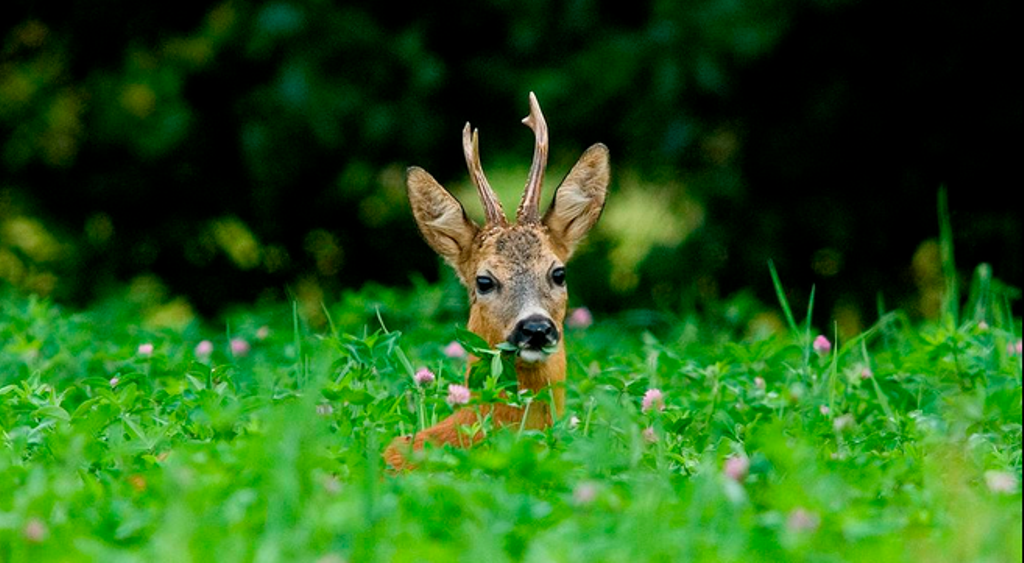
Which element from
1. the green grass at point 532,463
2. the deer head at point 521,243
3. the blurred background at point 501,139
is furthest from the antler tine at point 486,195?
the blurred background at point 501,139

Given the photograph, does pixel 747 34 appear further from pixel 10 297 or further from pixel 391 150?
pixel 10 297

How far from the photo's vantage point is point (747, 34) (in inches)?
344

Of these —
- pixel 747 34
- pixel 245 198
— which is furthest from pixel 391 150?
pixel 747 34

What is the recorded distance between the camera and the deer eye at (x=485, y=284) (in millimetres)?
5238

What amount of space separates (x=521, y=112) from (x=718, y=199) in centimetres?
108

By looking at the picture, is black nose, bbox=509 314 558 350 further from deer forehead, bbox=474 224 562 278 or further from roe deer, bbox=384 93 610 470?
deer forehead, bbox=474 224 562 278

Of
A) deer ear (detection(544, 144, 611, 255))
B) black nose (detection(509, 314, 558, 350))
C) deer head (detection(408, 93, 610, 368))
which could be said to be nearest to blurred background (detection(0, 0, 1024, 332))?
deer ear (detection(544, 144, 611, 255))

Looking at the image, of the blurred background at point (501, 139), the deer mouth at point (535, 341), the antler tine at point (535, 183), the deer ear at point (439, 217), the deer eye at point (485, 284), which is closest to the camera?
the deer mouth at point (535, 341)

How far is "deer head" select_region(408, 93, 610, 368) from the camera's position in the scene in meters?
5.07

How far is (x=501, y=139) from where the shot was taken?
995cm

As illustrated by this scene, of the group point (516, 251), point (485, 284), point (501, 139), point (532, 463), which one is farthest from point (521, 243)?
point (501, 139)

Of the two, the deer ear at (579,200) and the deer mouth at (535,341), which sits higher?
the deer ear at (579,200)

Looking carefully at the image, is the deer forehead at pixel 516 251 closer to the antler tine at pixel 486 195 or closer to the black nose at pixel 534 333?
the antler tine at pixel 486 195

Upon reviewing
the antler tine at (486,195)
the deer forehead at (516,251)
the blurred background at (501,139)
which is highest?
the antler tine at (486,195)
